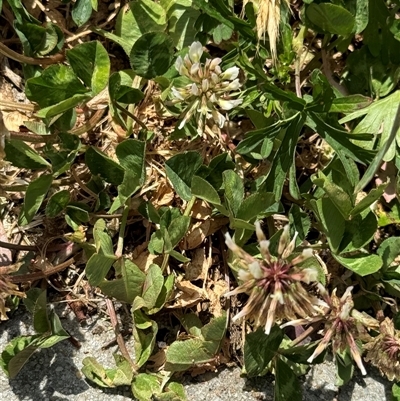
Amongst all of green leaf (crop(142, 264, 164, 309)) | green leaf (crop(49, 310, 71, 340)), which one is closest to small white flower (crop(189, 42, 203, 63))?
green leaf (crop(142, 264, 164, 309))

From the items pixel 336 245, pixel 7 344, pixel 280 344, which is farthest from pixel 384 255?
pixel 7 344

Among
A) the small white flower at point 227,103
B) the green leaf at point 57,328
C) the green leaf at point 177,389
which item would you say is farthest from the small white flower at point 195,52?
the green leaf at point 177,389

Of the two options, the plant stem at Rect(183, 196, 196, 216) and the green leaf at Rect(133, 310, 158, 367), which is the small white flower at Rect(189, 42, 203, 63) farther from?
the green leaf at Rect(133, 310, 158, 367)

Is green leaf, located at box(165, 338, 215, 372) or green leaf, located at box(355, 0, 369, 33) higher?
green leaf, located at box(355, 0, 369, 33)

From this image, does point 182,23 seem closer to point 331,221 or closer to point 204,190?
point 204,190

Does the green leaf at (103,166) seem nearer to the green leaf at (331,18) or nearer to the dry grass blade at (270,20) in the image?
the dry grass blade at (270,20)

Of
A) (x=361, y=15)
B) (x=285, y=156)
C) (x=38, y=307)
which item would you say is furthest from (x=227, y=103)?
(x=38, y=307)
